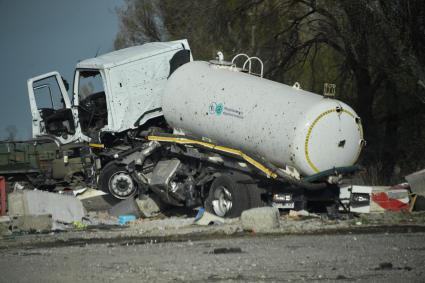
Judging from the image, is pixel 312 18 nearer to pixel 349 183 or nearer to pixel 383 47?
pixel 383 47

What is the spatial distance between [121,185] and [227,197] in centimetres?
404

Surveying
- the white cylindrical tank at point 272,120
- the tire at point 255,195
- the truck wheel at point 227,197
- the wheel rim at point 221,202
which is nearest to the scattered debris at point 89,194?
the white cylindrical tank at point 272,120

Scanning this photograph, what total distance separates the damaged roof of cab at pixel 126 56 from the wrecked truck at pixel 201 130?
2 centimetres

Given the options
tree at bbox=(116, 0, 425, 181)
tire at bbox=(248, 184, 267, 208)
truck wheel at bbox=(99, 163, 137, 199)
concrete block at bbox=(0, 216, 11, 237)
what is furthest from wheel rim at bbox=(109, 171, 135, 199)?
tree at bbox=(116, 0, 425, 181)

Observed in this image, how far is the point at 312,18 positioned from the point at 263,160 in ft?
36.6

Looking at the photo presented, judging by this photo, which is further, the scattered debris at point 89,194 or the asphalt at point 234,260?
the scattered debris at point 89,194

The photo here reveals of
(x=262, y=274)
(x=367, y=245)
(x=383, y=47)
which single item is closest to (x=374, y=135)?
(x=383, y=47)

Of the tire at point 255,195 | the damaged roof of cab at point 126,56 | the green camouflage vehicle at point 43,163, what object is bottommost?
the tire at point 255,195

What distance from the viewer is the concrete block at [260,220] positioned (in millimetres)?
13570

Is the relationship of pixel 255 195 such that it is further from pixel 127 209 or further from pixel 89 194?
pixel 89 194

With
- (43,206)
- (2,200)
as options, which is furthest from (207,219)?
(2,200)

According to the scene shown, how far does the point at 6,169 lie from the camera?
21.9 m

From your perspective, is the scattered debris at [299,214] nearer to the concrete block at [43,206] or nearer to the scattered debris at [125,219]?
the scattered debris at [125,219]

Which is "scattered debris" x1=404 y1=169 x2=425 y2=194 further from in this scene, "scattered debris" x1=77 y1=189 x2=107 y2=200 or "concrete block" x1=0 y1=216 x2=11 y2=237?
"concrete block" x1=0 y1=216 x2=11 y2=237
